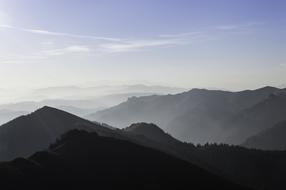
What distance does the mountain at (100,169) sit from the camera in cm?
10331

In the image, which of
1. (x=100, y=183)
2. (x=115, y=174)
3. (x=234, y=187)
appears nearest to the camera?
(x=100, y=183)

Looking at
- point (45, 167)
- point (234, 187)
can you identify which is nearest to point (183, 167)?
point (234, 187)

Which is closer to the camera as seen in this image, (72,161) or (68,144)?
(72,161)

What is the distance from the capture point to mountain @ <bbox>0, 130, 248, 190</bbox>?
103312 millimetres

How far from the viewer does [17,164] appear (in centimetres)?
Result: 10838

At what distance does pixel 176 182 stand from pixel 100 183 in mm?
19786

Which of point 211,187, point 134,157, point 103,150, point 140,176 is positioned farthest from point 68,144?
point 211,187

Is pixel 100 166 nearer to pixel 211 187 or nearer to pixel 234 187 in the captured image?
pixel 211 187

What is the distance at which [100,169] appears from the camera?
116188 mm

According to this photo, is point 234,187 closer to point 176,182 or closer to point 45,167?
point 176,182

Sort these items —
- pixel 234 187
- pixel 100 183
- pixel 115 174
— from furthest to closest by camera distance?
pixel 234 187 → pixel 115 174 → pixel 100 183

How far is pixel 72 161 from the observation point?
119m

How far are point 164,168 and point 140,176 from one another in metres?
13.7

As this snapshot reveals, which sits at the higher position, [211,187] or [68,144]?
[68,144]
